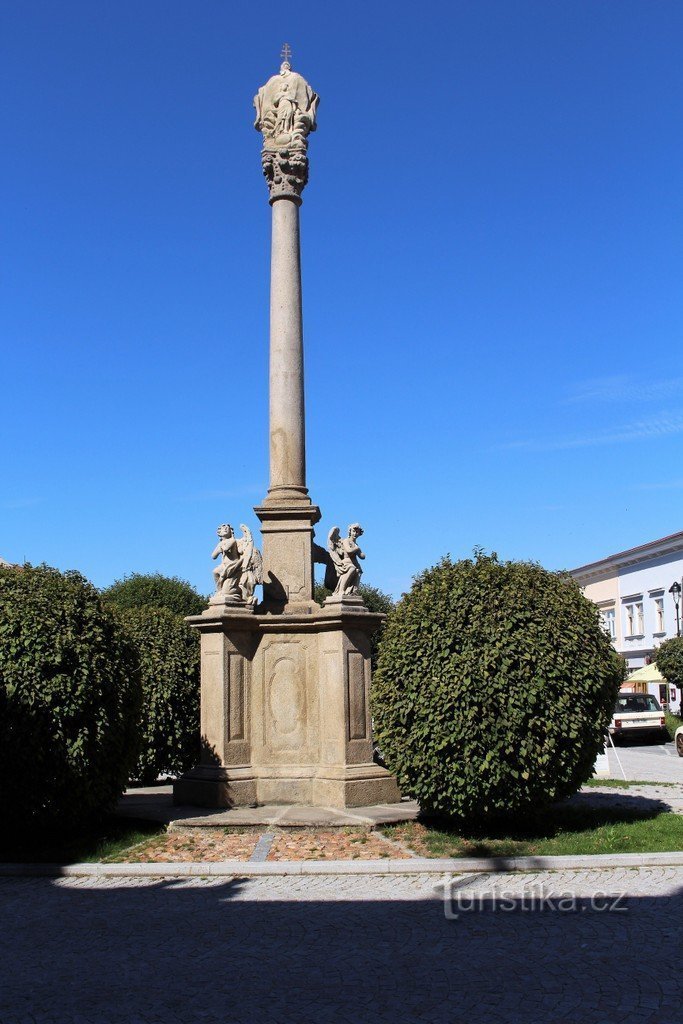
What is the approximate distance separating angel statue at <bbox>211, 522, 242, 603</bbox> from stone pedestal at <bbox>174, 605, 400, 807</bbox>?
1.09 ft

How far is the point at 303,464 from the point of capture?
1375 centimetres

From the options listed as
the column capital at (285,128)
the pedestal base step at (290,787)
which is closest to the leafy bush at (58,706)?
the pedestal base step at (290,787)

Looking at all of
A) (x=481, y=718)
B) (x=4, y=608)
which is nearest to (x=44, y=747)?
(x=4, y=608)

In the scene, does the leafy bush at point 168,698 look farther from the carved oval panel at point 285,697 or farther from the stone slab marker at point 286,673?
the carved oval panel at point 285,697

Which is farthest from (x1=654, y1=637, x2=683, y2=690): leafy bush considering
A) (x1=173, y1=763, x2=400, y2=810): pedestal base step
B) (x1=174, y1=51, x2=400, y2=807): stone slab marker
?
(x1=173, y1=763, x2=400, y2=810): pedestal base step

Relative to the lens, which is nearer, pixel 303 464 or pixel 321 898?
pixel 321 898

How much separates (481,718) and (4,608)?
5.15 metres

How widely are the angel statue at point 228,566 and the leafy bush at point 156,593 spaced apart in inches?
799

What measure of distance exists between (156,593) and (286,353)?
22.4 m

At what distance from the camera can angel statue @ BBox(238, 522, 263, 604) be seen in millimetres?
12646

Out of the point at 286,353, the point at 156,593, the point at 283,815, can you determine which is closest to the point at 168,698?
the point at 283,815

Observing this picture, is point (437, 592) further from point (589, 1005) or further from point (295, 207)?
point (295, 207)

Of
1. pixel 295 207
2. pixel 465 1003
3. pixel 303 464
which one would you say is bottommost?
pixel 465 1003

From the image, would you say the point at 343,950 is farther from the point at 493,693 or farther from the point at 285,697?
the point at 285,697
